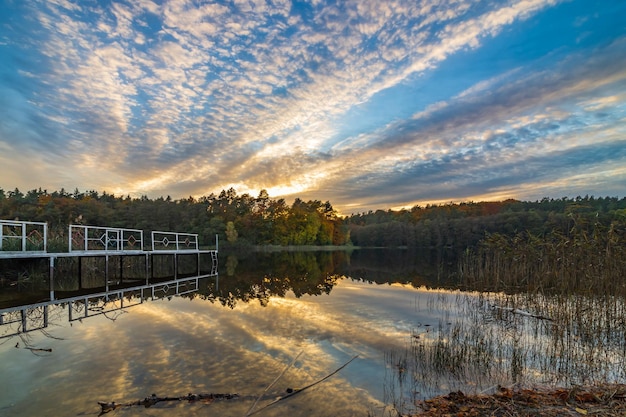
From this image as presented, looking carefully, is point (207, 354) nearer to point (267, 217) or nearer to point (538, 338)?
point (538, 338)

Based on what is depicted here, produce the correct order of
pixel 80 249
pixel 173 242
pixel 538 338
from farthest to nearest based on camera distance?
pixel 173 242 < pixel 80 249 < pixel 538 338

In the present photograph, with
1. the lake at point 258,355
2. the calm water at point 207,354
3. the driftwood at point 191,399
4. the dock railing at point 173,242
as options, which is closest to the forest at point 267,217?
the dock railing at point 173,242

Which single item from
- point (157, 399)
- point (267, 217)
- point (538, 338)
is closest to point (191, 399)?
point (157, 399)

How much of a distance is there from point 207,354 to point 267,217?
271 ft

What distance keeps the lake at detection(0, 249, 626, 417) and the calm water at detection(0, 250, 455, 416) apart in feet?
0.09

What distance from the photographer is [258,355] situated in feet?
23.7

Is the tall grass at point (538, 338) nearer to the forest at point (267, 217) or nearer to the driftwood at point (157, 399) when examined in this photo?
the driftwood at point (157, 399)

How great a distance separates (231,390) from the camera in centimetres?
545

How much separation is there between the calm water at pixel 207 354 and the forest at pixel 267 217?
51.7m

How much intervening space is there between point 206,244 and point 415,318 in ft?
226

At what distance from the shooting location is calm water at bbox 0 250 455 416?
5051 mm

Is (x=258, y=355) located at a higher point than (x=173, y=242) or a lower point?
lower

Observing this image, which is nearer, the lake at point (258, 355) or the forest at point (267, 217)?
the lake at point (258, 355)

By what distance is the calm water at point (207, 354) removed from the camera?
16.6 feet
